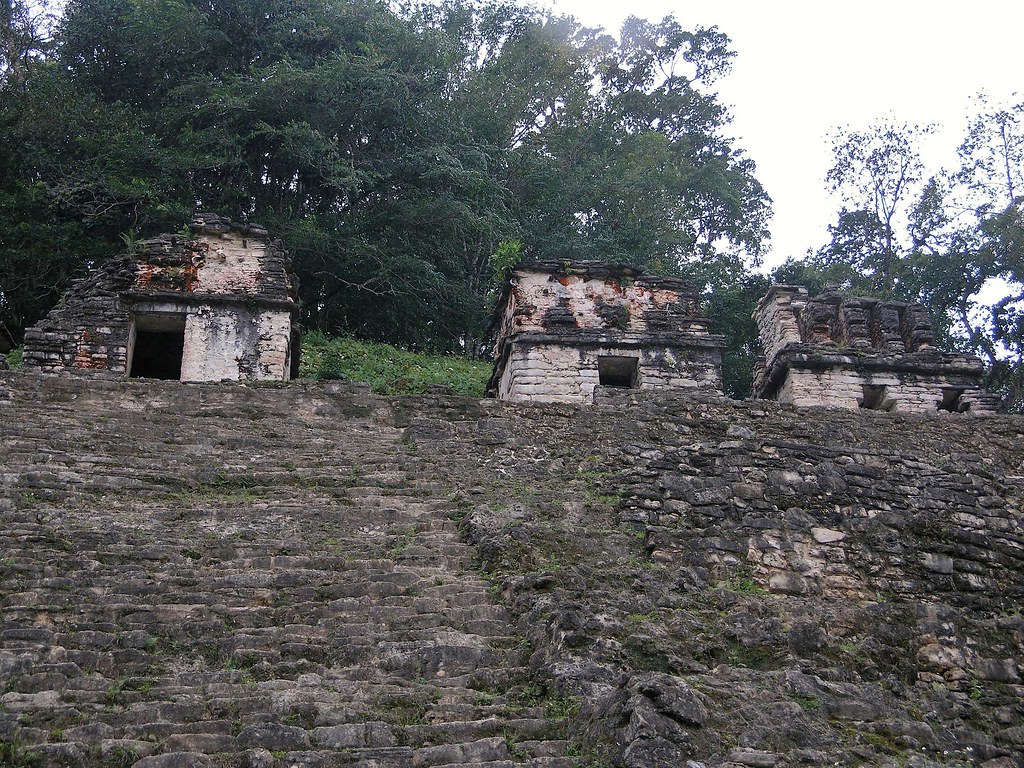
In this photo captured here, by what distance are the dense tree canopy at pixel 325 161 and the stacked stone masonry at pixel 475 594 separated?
11323 mm

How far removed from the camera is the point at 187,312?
15883mm

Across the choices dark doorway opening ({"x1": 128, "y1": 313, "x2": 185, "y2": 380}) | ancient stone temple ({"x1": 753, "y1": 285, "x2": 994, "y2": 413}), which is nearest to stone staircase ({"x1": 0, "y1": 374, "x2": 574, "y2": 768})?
dark doorway opening ({"x1": 128, "y1": 313, "x2": 185, "y2": 380})

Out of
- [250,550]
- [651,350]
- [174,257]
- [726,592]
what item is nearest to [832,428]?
[651,350]

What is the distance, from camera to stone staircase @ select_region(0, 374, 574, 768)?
5270 millimetres

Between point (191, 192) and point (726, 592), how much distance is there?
17.6 meters

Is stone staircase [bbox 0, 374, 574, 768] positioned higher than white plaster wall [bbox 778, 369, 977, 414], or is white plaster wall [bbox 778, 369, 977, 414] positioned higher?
white plaster wall [bbox 778, 369, 977, 414]

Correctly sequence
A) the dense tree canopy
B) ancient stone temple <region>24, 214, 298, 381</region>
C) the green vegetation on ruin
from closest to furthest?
ancient stone temple <region>24, 214, 298, 381</region>, the green vegetation on ruin, the dense tree canopy

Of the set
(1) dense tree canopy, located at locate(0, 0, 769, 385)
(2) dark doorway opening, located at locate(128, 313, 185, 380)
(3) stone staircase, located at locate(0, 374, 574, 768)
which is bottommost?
(3) stone staircase, located at locate(0, 374, 574, 768)

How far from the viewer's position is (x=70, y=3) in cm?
2502

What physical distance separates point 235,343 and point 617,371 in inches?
237

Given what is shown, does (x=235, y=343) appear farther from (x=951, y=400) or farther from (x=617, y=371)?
(x=951, y=400)

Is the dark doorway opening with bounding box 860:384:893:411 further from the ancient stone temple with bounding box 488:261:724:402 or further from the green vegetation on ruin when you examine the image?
the green vegetation on ruin

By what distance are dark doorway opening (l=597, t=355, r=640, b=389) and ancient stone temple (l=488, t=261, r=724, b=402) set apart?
0.05ft

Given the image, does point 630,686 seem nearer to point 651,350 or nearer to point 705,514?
point 705,514
